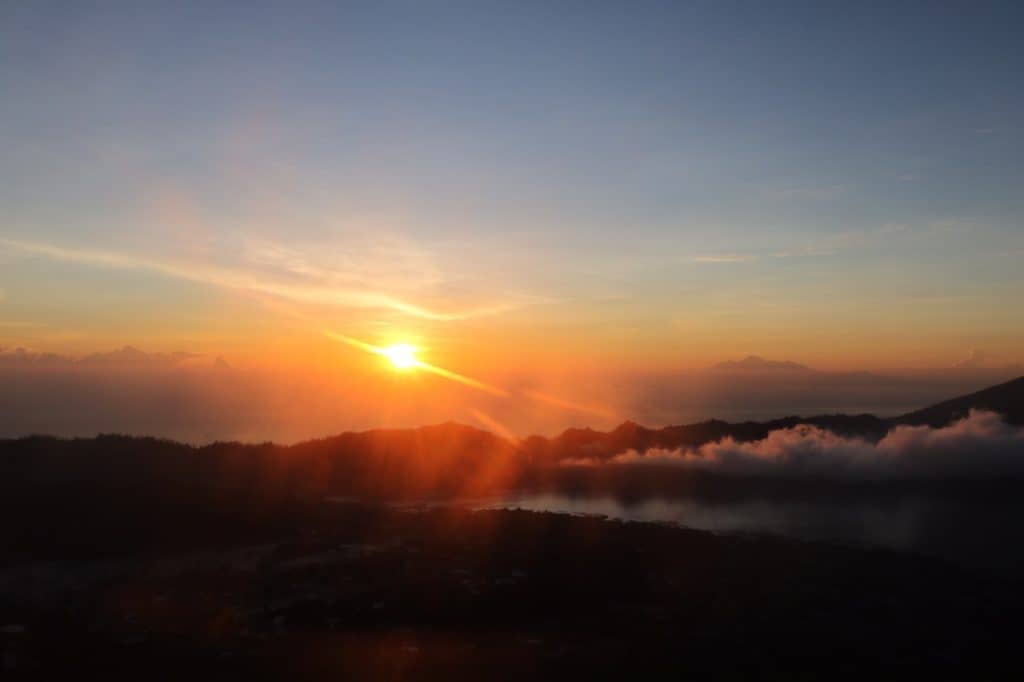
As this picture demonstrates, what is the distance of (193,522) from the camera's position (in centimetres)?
2608

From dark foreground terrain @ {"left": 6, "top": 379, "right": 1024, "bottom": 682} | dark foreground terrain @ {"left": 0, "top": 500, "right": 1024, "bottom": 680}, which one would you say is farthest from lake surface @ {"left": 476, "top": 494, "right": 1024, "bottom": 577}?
dark foreground terrain @ {"left": 0, "top": 500, "right": 1024, "bottom": 680}

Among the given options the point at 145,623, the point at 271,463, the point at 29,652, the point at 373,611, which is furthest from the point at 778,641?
the point at 271,463

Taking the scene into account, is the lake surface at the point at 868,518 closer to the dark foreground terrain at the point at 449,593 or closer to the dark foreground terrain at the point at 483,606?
the dark foreground terrain at the point at 449,593

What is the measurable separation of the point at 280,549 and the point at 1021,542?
25321 mm

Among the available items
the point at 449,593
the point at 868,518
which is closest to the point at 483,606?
the point at 449,593

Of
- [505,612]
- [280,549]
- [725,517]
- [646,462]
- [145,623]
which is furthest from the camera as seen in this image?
[646,462]

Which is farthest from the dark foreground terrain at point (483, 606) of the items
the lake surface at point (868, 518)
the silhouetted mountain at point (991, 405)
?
the silhouetted mountain at point (991, 405)

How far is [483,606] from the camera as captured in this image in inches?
651

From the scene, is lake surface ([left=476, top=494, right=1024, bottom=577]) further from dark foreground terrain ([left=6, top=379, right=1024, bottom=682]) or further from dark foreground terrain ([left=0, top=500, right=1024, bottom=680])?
dark foreground terrain ([left=0, top=500, right=1024, bottom=680])

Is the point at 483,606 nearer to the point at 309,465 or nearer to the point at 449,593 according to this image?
the point at 449,593

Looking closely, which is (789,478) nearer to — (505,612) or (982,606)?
(982,606)

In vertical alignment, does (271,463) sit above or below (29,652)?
above

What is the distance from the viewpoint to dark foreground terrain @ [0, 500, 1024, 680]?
42.2 feet

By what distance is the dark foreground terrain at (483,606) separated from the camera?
12.9 metres
